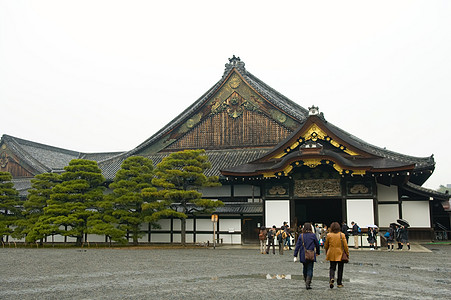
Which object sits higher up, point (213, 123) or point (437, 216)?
point (213, 123)

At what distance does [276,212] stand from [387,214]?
7.44 metres

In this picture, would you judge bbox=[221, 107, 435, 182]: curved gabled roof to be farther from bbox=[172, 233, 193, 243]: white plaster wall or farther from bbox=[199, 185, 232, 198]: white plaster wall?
bbox=[172, 233, 193, 243]: white plaster wall

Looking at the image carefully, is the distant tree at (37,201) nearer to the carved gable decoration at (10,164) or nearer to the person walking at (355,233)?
the carved gable decoration at (10,164)

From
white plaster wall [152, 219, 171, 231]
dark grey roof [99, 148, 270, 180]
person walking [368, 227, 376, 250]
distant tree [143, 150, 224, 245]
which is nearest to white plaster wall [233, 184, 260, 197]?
dark grey roof [99, 148, 270, 180]

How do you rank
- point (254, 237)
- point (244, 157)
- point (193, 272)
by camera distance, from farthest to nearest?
point (244, 157) < point (254, 237) < point (193, 272)

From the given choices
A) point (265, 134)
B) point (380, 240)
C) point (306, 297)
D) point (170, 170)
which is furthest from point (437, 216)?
point (306, 297)

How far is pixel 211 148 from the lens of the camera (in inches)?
1367

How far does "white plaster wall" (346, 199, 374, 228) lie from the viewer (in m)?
25.6

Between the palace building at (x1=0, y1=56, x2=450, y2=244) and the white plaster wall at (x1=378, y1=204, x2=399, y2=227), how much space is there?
0.20 ft

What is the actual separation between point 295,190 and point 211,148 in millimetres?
9521

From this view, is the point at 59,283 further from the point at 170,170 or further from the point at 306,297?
the point at 170,170

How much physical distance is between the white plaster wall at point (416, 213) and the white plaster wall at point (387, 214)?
1530 mm

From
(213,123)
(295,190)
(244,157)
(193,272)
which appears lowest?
(193,272)

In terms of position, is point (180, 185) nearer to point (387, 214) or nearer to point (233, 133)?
point (233, 133)
